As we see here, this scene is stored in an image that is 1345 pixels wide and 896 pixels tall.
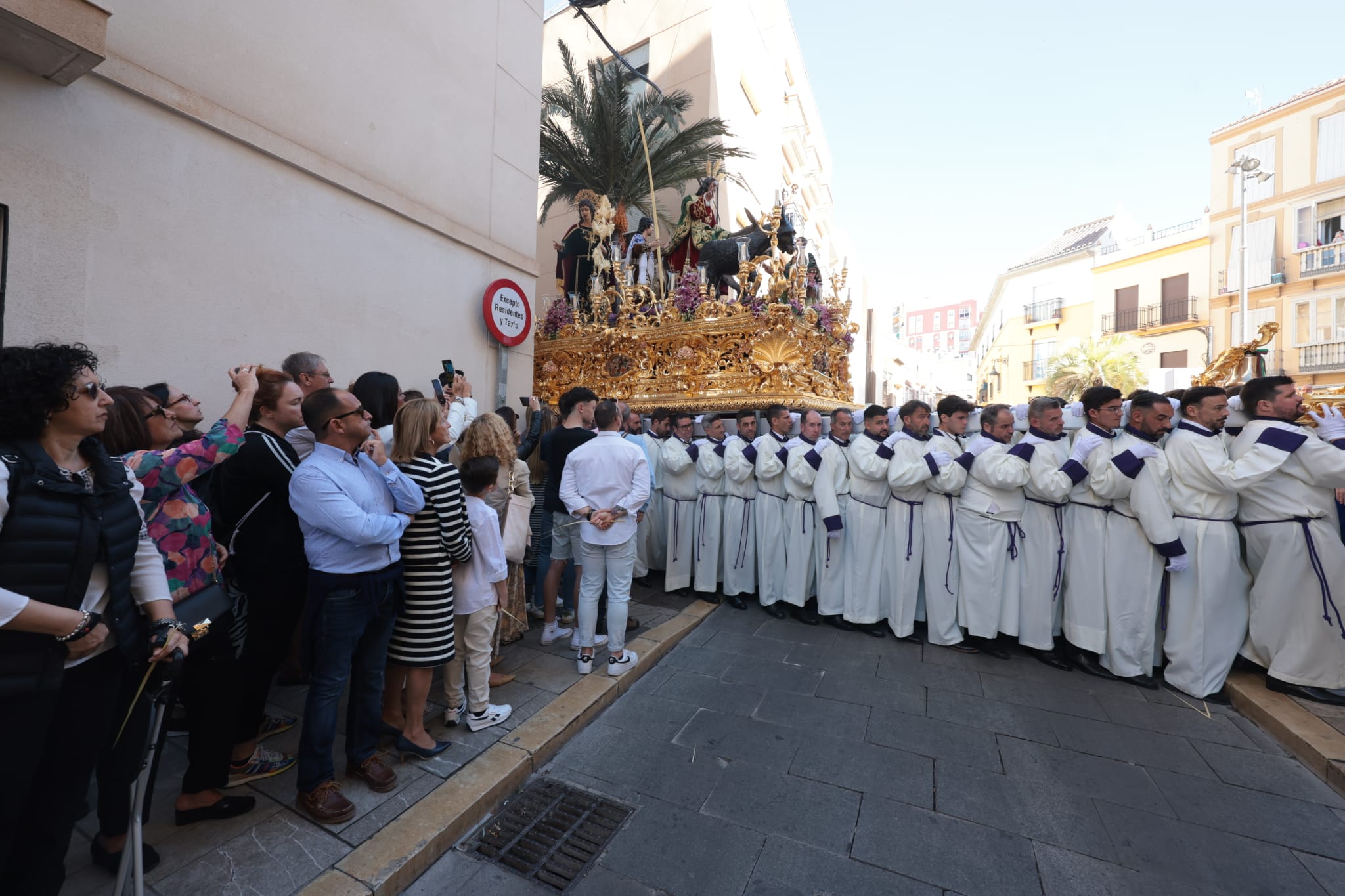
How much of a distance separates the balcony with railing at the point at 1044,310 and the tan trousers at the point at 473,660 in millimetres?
42042

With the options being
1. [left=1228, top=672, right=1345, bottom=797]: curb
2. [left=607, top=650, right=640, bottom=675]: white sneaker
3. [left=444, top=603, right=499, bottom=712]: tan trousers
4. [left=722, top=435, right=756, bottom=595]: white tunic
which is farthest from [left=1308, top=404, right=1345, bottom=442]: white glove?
[left=444, top=603, right=499, bottom=712]: tan trousers

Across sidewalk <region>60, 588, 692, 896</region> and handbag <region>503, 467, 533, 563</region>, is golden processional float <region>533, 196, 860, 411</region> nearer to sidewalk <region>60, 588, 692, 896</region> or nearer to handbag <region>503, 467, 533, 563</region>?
handbag <region>503, 467, 533, 563</region>

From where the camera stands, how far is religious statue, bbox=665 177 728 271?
1009 cm

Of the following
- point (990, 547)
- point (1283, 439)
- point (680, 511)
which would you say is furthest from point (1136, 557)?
point (680, 511)

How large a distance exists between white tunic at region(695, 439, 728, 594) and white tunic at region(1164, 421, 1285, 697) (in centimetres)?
396

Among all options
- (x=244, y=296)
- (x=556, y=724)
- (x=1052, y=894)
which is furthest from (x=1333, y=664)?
(x=244, y=296)

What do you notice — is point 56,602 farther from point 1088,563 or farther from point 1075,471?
point 1088,563

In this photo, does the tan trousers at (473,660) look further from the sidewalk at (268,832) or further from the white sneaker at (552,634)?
the white sneaker at (552,634)

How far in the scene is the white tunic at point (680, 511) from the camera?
667 cm

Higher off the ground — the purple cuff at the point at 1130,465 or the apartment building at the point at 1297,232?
the apartment building at the point at 1297,232

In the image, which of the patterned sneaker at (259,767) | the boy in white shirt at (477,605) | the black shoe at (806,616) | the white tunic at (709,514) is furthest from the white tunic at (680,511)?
the patterned sneaker at (259,767)

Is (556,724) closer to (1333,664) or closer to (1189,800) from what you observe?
(1189,800)

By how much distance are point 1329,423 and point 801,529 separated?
4.04 meters

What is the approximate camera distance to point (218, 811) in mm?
2543
